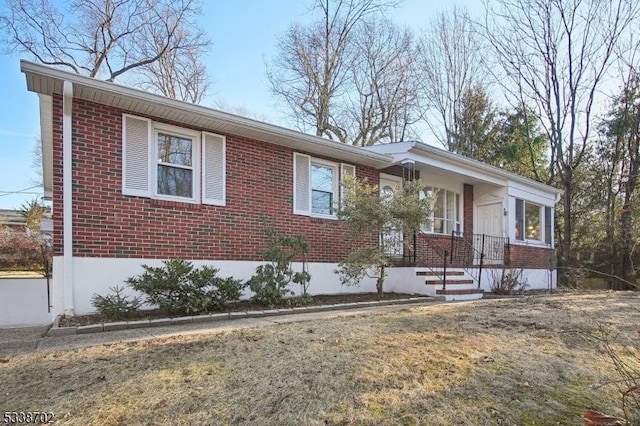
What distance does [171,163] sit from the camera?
743cm

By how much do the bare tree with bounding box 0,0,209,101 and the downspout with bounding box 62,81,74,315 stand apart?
1670 cm

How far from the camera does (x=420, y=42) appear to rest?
23.4 meters

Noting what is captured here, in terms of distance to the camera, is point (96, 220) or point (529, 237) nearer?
point (96, 220)

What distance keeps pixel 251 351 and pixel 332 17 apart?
21852 mm

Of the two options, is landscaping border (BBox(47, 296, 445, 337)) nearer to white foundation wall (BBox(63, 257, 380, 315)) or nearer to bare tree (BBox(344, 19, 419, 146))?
white foundation wall (BBox(63, 257, 380, 315))

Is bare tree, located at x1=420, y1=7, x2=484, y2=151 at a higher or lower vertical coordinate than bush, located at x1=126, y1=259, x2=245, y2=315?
higher

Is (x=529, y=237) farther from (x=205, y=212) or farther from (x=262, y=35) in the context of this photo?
(x=262, y=35)

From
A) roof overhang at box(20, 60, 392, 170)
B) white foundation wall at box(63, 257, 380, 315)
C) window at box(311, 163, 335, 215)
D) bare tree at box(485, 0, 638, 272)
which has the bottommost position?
white foundation wall at box(63, 257, 380, 315)

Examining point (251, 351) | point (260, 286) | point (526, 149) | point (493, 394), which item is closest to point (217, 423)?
point (251, 351)

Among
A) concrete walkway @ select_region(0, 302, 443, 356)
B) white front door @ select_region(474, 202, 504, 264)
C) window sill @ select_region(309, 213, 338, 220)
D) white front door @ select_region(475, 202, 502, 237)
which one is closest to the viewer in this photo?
concrete walkway @ select_region(0, 302, 443, 356)

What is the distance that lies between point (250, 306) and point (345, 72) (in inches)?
729

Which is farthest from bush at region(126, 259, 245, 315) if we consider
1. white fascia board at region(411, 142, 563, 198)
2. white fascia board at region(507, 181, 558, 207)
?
white fascia board at region(507, 181, 558, 207)

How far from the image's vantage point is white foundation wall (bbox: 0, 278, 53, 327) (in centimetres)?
807

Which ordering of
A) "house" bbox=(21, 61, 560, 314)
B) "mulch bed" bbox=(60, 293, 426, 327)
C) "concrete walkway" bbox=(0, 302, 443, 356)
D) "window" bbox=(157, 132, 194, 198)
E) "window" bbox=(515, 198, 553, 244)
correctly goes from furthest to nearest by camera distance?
"window" bbox=(515, 198, 553, 244) → "window" bbox=(157, 132, 194, 198) → "house" bbox=(21, 61, 560, 314) → "mulch bed" bbox=(60, 293, 426, 327) → "concrete walkway" bbox=(0, 302, 443, 356)
